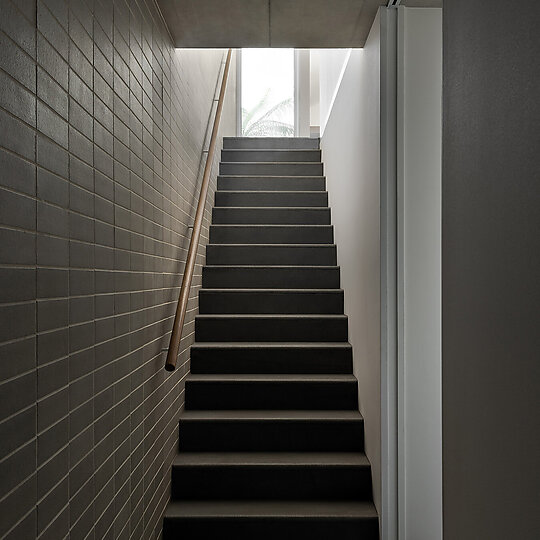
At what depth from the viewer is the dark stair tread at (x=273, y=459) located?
305cm

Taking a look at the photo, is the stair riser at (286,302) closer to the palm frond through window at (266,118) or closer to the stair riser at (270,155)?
the stair riser at (270,155)

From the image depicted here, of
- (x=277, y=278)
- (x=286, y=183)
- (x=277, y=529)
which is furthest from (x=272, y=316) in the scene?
(x=286, y=183)

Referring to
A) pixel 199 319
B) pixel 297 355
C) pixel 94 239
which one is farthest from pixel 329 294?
pixel 94 239

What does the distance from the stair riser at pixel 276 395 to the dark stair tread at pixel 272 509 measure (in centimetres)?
59

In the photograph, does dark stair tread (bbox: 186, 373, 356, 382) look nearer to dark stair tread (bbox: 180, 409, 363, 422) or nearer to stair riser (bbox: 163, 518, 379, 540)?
dark stair tread (bbox: 180, 409, 363, 422)

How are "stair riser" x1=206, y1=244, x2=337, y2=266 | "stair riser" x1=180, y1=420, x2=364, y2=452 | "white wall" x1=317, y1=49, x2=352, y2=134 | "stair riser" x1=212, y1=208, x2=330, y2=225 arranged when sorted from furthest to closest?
"stair riser" x1=212, y1=208, x2=330, y2=225
"stair riser" x1=206, y1=244, x2=337, y2=266
"white wall" x1=317, y1=49, x2=352, y2=134
"stair riser" x1=180, y1=420, x2=364, y2=452

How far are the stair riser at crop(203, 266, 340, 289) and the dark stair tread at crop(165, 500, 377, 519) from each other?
1.66m

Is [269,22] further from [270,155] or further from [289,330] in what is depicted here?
[270,155]

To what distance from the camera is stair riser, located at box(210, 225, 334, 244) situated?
4.68 m

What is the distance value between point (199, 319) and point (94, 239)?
2.22 meters

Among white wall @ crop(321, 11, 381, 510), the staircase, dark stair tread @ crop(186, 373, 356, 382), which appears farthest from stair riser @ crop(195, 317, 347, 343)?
dark stair tread @ crop(186, 373, 356, 382)

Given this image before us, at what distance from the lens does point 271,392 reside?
3.50m

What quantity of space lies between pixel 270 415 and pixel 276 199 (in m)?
2.20

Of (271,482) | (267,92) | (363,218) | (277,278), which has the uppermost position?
(267,92)
